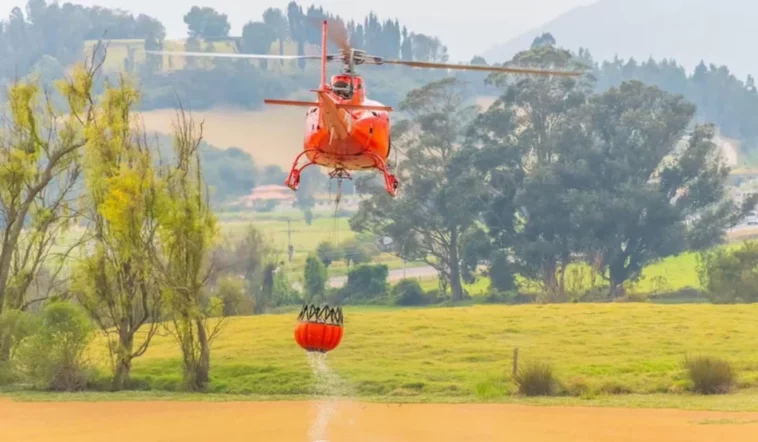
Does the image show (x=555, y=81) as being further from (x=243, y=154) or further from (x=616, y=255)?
(x=243, y=154)

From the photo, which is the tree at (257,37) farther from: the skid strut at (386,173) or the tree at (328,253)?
the skid strut at (386,173)

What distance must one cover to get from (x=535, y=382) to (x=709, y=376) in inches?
163

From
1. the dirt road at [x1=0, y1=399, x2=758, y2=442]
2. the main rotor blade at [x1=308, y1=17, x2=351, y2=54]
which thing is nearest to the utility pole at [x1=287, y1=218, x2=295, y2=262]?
the dirt road at [x1=0, y1=399, x2=758, y2=442]

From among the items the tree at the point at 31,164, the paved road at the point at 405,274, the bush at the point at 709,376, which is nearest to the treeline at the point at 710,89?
the paved road at the point at 405,274

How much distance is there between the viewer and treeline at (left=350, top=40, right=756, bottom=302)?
63.3 m

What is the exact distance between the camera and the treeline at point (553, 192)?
208ft

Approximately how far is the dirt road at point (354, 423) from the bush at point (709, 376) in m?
3.88

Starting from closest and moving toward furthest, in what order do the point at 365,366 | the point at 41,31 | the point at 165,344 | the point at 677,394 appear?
1. the point at 677,394
2. the point at 365,366
3. the point at 165,344
4. the point at 41,31

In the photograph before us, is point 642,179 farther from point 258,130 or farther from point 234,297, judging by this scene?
point 234,297

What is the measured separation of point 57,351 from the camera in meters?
33.8

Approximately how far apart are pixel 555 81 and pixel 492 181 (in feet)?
26.3

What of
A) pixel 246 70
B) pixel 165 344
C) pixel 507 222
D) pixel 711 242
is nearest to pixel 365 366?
pixel 165 344

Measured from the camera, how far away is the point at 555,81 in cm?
7075

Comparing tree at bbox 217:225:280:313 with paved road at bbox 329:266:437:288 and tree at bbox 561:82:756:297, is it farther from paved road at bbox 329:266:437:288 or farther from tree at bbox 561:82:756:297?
tree at bbox 561:82:756:297
